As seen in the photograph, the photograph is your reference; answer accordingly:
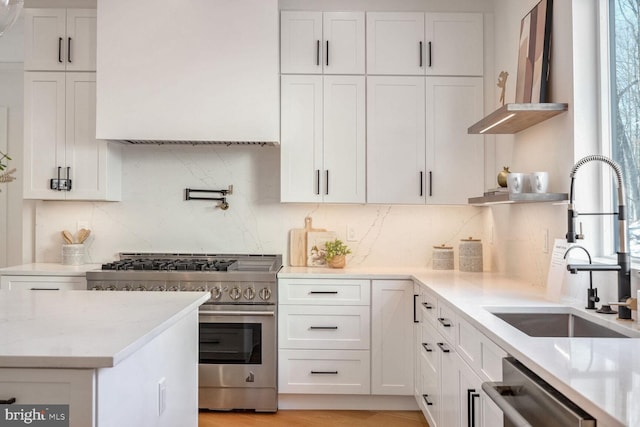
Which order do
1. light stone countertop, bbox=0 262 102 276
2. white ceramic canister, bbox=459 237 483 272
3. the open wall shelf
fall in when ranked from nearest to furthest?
1. the open wall shelf
2. light stone countertop, bbox=0 262 102 276
3. white ceramic canister, bbox=459 237 483 272

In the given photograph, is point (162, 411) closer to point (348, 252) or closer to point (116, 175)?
point (348, 252)

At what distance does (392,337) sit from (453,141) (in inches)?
58.4

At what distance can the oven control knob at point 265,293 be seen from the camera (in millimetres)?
3334

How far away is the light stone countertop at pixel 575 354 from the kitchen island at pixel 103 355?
3.64 ft

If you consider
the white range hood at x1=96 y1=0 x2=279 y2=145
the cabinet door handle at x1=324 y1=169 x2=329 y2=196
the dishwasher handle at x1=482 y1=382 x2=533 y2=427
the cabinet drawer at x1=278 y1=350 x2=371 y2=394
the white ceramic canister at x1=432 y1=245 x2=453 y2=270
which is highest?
the white range hood at x1=96 y1=0 x2=279 y2=145

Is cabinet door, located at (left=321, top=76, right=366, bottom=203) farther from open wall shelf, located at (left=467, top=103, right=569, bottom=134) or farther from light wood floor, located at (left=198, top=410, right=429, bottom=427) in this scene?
light wood floor, located at (left=198, top=410, right=429, bottom=427)

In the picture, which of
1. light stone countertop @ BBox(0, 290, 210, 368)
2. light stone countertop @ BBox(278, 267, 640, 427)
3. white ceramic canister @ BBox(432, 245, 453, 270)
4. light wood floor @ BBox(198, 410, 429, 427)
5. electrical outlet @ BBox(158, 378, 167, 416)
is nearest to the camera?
light stone countertop @ BBox(278, 267, 640, 427)

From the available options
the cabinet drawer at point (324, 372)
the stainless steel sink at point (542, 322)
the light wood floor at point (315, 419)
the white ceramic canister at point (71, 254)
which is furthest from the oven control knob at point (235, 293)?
the stainless steel sink at point (542, 322)

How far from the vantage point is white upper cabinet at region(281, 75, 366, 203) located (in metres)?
3.67

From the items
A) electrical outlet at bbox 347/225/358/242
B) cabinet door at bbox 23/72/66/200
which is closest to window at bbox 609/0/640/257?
electrical outlet at bbox 347/225/358/242

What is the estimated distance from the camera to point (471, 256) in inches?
144

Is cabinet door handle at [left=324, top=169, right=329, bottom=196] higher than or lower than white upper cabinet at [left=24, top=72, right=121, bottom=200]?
lower

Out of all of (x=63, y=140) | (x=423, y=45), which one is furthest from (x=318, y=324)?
(x=63, y=140)

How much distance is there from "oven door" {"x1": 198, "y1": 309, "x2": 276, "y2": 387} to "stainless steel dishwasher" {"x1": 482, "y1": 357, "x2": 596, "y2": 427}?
6.49 feet
